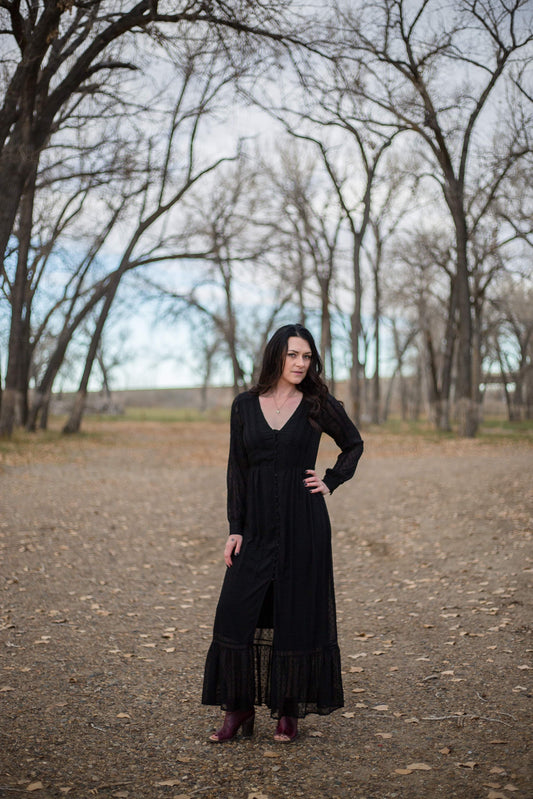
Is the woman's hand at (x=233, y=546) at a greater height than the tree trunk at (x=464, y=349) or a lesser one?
lesser

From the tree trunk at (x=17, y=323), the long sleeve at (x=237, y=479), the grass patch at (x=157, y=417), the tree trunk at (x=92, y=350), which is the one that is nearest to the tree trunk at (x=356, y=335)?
the tree trunk at (x=92, y=350)

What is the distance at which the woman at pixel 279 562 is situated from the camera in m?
3.84

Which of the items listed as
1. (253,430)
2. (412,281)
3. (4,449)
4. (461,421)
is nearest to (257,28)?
(253,430)

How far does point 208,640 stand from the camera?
236 inches

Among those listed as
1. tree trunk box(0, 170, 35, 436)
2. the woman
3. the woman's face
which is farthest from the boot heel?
tree trunk box(0, 170, 35, 436)

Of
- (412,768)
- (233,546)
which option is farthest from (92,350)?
(412,768)

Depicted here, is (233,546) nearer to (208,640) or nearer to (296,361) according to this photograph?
(296,361)

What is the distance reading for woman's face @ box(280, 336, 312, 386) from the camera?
13.2 ft

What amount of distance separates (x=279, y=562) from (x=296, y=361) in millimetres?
1040

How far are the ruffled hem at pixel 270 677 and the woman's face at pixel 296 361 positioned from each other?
4.32 feet

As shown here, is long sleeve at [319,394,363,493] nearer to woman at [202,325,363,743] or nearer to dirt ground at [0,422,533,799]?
woman at [202,325,363,743]

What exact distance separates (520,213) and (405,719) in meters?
22.1

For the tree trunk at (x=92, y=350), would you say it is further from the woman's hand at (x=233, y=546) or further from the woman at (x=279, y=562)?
the woman's hand at (x=233, y=546)

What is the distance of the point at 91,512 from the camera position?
1162cm
